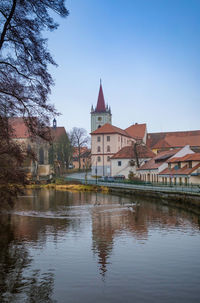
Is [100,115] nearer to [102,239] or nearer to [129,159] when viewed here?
[129,159]

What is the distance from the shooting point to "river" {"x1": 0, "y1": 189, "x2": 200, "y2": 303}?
11086 millimetres

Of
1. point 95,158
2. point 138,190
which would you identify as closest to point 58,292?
point 138,190

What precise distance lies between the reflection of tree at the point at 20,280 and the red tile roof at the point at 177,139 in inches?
2951

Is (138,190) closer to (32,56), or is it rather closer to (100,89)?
(32,56)

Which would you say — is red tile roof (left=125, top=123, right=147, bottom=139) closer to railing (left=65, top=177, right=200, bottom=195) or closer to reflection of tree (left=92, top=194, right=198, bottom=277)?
railing (left=65, top=177, right=200, bottom=195)

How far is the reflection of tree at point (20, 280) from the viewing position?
424 inches

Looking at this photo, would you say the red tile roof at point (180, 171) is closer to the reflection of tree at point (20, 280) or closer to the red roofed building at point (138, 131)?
the reflection of tree at point (20, 280)

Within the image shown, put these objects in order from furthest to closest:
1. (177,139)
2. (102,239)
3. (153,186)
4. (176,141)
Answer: (177,139)
(176,141)
(153,186)
(102,239)

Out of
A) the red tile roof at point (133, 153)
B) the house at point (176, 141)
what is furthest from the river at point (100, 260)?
the house at point (176, 141)

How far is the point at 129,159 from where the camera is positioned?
2965 inches

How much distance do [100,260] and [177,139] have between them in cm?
7846

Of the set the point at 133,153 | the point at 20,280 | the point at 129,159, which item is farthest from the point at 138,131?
the point at 20,280

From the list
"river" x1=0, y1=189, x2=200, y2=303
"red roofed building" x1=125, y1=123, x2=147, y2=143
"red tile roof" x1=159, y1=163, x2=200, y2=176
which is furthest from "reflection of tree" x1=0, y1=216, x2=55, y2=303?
"red roofed building" x1=125, y1=123, x2=147, y2=143

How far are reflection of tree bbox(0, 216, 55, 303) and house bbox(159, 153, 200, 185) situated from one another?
94.3 feet
